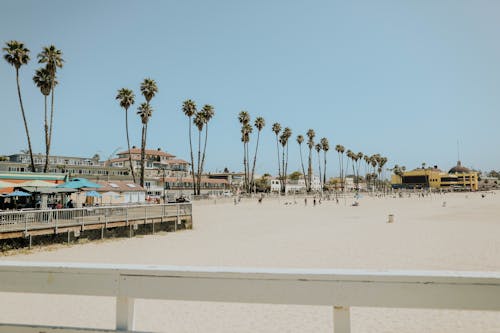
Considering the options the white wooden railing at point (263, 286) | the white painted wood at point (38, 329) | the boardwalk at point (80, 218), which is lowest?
the boardwalk at point (80, 218)

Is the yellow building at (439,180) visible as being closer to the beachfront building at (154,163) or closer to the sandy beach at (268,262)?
the beachfront building at (154,163)

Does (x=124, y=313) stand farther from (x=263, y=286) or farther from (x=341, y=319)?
(x=341, y=319)

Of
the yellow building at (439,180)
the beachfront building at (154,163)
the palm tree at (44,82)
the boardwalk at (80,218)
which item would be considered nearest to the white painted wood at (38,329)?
the boardwalk at (80,218)

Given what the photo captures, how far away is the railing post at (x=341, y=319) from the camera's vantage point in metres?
2.11

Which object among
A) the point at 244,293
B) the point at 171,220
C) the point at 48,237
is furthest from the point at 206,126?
the point at 244,293

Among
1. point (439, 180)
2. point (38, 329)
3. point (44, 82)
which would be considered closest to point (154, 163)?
point (44, 82)

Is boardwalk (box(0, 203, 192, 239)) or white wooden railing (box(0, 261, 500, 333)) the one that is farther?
boardwalk (box(0, 203, 192, 239))

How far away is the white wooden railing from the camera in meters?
1.97

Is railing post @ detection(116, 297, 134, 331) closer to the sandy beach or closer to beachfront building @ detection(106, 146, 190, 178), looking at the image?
the sandy beach

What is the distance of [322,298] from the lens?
2066mm

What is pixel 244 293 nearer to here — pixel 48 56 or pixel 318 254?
pixel 318 254

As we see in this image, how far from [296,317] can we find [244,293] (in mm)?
5842

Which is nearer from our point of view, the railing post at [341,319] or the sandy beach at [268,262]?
the railing post at [341,319]

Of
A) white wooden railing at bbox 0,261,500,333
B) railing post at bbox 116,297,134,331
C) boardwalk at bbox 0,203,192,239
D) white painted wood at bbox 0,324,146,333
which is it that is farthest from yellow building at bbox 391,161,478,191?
white painted wood at bbox 0,324,146,333
